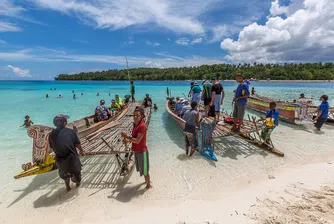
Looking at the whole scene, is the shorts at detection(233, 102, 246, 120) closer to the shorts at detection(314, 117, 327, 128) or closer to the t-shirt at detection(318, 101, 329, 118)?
the t-shirt at detection(318, 101, 329, 118)

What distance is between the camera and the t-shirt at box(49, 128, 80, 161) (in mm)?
3518

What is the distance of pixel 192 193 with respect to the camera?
4020 millimetres

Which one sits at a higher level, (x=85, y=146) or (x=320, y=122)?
(x=85, y=146)

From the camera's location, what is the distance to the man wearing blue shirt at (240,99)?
19.3ft

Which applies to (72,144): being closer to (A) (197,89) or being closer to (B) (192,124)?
(B) (192,124)

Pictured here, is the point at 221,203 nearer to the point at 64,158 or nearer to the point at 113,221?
the point at 113,221

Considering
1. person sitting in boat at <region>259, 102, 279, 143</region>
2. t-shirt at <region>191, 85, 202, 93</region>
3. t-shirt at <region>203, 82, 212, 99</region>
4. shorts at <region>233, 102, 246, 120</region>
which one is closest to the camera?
person sitting in boat at <region>259, 102, 279, 143</region>

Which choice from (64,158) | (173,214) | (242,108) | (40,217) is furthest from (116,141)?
(242,108)

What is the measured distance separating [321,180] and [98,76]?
142 m

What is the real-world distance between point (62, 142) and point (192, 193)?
3021 mm

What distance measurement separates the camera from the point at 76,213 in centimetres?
351

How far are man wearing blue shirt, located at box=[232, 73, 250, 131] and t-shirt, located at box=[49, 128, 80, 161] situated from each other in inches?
205

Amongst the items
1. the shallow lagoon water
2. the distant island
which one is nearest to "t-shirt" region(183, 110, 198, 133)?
the shallow lagoon water

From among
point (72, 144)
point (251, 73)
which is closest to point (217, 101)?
point (72, 144)
